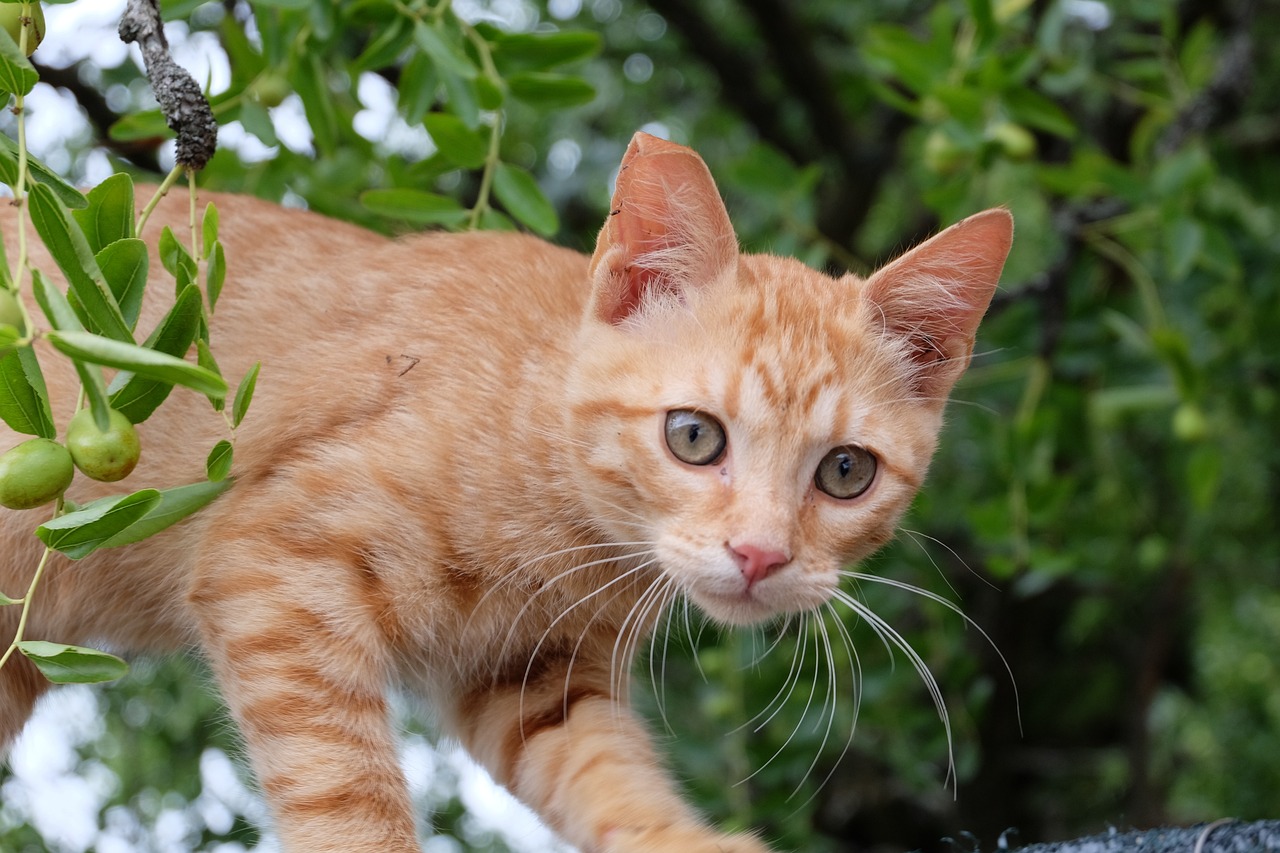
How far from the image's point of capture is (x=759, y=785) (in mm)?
3502

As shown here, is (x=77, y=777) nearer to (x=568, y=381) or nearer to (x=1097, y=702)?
(x=568, y=381)

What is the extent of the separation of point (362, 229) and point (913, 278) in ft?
3.65

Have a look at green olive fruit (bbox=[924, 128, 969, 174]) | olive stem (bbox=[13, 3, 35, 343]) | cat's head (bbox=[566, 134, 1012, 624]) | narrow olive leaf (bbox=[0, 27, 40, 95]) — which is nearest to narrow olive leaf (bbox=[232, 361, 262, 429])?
olive stem (bbox=[13, 3, 35, 343])

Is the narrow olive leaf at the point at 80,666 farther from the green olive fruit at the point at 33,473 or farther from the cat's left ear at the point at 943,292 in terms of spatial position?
the cat's left ear at the point at 943,292

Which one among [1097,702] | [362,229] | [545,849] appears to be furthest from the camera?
[1097,702]

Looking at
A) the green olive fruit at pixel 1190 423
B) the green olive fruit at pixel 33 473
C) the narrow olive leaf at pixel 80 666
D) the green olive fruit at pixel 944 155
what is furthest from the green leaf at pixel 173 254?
the green olive fruit at pixel 1190 423

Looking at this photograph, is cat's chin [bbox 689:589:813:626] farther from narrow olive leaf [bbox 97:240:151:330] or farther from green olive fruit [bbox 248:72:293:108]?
green olive fruit [bbox 248:72:293:108]

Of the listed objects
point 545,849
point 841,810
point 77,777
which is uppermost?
point 545,849

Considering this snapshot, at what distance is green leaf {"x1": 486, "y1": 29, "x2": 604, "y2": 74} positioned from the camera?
2328 mm

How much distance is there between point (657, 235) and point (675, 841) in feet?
3.17

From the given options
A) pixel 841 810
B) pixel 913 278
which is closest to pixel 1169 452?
pixel 841 810

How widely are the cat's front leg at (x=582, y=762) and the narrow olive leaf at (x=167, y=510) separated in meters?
0.85

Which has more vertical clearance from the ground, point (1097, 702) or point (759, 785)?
point (759, 785)

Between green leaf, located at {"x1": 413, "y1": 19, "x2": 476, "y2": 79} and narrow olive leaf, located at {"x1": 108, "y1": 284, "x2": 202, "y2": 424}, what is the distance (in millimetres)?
771
